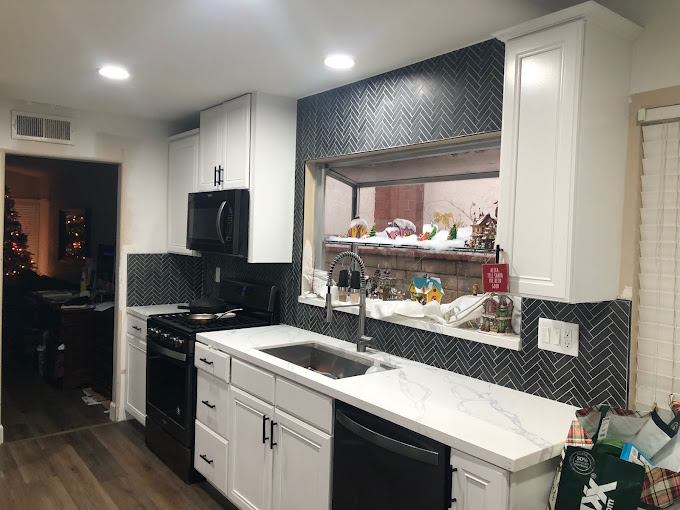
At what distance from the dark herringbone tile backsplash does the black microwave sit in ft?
1.14

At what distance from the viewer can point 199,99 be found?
3586 mm

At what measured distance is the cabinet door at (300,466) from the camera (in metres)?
2.24

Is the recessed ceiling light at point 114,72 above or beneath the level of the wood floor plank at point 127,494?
above

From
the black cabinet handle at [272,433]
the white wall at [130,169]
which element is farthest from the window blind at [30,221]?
the black cabinet handle at [272,433]

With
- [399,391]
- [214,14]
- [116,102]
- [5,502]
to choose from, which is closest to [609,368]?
[399,391]

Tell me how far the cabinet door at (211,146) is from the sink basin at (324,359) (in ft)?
4.35

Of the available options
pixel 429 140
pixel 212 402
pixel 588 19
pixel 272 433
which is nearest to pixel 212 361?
pixel 212 402

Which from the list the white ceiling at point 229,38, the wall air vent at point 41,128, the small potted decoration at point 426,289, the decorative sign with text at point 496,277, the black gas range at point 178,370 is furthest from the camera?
the wall air vent at point 41,128

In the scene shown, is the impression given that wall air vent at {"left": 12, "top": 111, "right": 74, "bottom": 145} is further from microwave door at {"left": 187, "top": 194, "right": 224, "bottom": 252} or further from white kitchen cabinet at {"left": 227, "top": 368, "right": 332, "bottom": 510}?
white kitchen cabinet at {"left": 227, "top": 368, "right": 332, "bottom": 510}

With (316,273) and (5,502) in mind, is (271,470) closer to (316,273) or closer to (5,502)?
(316,273)

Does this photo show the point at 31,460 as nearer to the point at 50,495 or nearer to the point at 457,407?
the point at 50,495

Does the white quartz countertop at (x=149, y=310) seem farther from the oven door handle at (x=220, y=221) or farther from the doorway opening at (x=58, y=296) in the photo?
the oven door handle at (x=220, y=221)

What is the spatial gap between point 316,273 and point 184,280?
165cm

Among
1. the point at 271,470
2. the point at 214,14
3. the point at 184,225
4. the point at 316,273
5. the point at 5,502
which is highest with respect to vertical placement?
the point at 214,14
